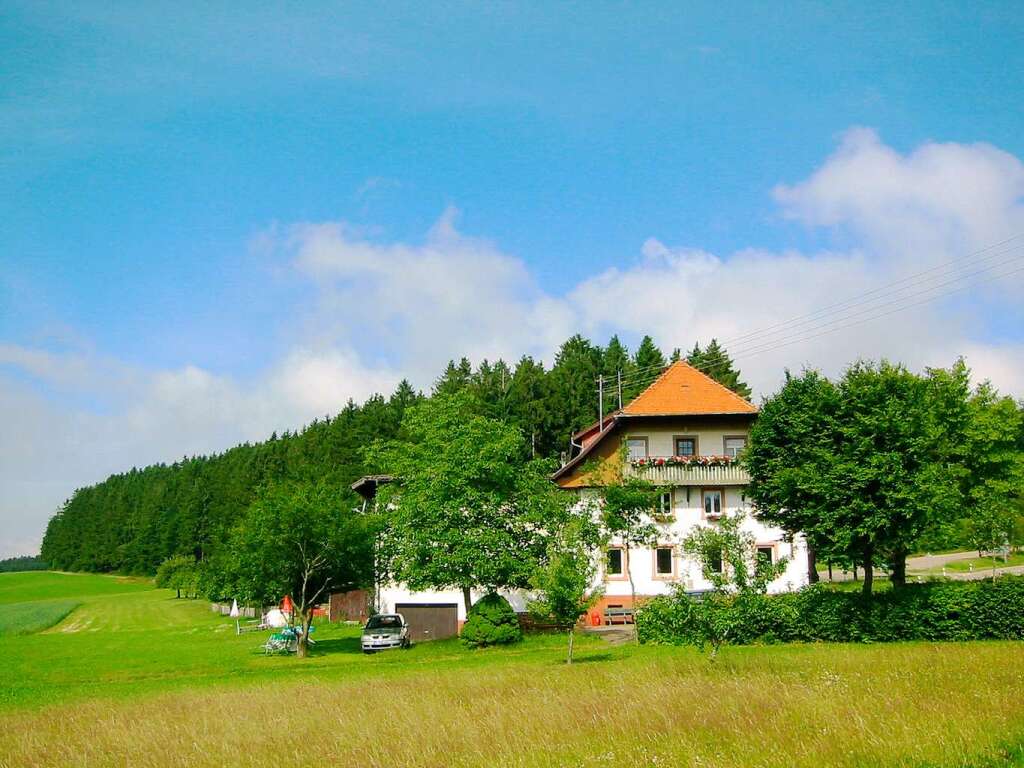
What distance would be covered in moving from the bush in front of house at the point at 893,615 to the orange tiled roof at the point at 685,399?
16217 millimetres

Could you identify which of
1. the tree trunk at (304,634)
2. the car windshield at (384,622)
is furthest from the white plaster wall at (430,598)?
the tree trunk at (304,634)

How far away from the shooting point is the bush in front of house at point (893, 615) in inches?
1007

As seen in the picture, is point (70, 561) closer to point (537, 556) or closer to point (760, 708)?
point (537, 556)

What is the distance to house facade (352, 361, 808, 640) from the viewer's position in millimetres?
42438

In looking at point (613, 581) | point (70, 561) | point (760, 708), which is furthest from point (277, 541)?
point (70, 561)

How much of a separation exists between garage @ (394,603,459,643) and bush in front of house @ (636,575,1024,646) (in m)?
16.7

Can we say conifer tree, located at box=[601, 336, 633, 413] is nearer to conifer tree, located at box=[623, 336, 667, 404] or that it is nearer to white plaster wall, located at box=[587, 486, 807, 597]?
conifer tree, located at box=[623, 336, 667, 404]

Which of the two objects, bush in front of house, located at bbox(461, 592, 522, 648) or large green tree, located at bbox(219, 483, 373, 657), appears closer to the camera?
bush in front of house, located at bbox(461, 592, 522, 648)

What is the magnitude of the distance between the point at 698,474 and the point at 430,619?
1556cm

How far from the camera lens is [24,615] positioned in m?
77.8

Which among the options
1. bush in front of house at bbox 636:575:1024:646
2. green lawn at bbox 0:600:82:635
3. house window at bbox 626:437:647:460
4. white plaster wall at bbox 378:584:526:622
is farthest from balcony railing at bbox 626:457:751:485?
green lawn at bbox 0:600:82:635

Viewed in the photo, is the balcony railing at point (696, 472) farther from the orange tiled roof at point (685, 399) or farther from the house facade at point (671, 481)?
the orange tiled roof at point (685, 399)

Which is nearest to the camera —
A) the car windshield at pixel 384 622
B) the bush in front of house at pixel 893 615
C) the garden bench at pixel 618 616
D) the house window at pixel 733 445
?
the bush in front of house at pixel 893 615

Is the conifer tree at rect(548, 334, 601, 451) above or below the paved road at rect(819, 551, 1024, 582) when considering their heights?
above
